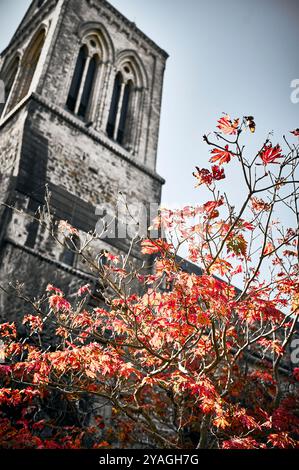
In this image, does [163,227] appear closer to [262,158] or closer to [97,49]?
[262,158]

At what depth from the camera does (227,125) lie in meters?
3.70

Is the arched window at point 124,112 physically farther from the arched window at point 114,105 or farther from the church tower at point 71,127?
the arched window at point 114,105

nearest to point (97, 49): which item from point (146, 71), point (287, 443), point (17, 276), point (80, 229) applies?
point (146, 71)

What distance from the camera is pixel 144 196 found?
11.7 metres

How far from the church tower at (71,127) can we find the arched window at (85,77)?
0.04 m

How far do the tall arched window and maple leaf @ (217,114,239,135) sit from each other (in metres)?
9.57

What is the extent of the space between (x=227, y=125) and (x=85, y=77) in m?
10.6

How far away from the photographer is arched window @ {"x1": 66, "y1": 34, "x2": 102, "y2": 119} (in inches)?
488

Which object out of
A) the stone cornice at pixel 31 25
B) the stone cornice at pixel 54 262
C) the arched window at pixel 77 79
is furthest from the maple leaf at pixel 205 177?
the stone cornice at pixel 31 25

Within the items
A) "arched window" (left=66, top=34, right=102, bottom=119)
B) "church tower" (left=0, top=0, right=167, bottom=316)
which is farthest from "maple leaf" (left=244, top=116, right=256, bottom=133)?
"arched window" (left=66, top=34, right=102, bottom=119)

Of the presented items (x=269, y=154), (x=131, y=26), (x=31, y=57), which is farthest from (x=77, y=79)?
(x=269, y=154)

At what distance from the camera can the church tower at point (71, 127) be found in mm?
8312

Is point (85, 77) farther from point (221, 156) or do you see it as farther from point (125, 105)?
point (221, 156)
